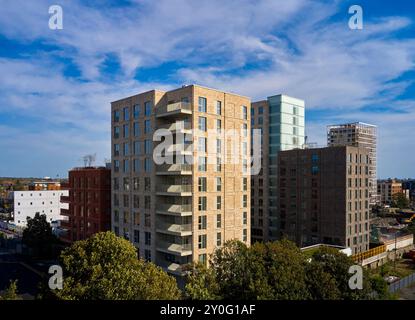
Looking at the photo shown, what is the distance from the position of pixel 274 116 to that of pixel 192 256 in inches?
1584

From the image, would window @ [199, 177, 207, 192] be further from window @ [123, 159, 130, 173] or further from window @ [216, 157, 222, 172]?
window @ [123, 159, 130, 173]

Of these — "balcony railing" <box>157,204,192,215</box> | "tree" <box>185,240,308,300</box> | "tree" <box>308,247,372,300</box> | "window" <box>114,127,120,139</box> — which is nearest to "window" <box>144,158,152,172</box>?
"balcony railing" <box>157,204,192,215</box>

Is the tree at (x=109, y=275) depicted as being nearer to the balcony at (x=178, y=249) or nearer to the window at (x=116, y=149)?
the balcony at (x=178, y=249)

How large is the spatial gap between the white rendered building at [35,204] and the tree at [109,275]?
85.4 meters

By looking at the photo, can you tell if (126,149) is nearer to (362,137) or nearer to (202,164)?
(202,164)

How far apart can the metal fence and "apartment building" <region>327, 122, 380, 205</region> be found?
97.6m

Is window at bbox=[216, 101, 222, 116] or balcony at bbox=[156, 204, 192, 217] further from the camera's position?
window at bbox=[216, 101, 222, 116]

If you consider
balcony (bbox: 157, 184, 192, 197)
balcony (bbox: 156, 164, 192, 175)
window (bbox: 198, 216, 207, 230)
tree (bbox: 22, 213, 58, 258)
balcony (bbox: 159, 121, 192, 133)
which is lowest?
tree (bbox: 22, 213, 58, 258)

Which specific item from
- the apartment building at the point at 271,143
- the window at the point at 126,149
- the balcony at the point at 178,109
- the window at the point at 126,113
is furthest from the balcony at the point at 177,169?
the apartment building at the point at 271,143

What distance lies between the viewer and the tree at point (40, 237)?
208 ft

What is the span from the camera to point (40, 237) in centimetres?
6350

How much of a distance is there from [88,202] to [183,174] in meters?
25.9

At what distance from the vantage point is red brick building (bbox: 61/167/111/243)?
5544 cm
